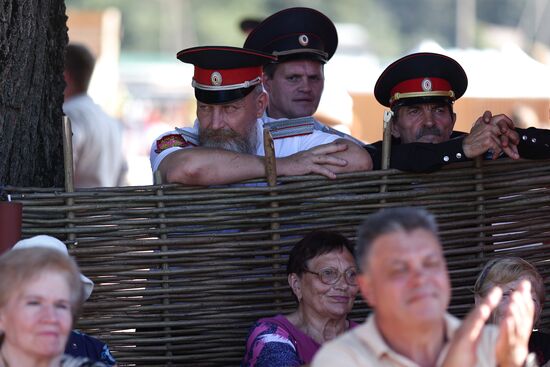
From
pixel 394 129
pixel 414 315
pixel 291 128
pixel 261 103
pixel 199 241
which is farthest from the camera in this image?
pixel 394 129

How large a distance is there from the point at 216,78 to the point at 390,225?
78.9 inches

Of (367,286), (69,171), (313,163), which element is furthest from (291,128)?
(367,286)

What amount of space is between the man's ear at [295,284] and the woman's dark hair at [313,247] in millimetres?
19

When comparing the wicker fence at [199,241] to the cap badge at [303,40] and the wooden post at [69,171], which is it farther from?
the cap badge at [303,40]

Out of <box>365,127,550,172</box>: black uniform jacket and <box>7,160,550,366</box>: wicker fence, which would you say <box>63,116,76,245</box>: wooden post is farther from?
<box>365,127,550,172</box>: black uniform jacket

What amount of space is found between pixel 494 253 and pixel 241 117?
1185 mm

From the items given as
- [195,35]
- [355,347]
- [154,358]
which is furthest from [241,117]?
[195,35]

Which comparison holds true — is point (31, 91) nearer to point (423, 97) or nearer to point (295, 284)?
point (295, 284)

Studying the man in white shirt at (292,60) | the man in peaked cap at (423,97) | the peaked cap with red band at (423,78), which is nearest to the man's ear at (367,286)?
the man in peaked cap at (423,97)

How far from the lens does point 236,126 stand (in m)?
5.09

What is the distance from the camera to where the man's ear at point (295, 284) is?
4.59m

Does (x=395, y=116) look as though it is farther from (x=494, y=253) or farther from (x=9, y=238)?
(x=9, y=238)

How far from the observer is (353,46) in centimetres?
2459

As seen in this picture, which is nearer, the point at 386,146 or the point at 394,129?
the point at 386,146
